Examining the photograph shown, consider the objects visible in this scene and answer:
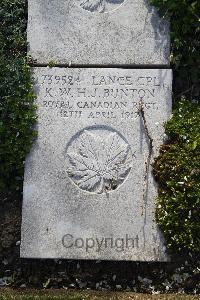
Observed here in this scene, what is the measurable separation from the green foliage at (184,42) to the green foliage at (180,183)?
1.32 ft

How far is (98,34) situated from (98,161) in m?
1.23

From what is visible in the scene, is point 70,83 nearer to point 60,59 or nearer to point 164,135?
point 60,59

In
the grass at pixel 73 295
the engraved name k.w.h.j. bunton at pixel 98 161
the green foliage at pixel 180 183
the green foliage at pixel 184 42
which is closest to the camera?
the grass at pixel 73 295

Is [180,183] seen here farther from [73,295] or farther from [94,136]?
[73,295]

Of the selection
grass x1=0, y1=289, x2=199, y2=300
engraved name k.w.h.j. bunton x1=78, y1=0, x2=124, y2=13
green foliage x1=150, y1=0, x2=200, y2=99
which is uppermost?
engraved name k.w.h.j. bunton x1=78, y1=0, x2=124, y2=13

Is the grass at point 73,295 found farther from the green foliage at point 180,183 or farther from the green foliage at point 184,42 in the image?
the green foliage at point 184,42

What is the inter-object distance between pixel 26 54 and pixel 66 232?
5.77 feet

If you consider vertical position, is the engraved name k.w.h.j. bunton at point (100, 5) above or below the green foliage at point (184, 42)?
above

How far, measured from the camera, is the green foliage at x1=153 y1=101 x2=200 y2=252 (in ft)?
15.6

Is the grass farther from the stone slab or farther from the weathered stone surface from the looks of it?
the weathered stone surface

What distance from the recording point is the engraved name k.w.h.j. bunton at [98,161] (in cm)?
493

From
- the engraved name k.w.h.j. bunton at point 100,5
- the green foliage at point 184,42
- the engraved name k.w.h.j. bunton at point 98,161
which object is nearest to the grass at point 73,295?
the engraved name k.w.h.j. bunton at point 98,161

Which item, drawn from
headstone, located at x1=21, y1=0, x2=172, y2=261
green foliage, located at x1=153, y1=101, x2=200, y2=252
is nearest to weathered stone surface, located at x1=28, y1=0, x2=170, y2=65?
headstone, located at x1=21, y1=0, x2=172, y2=261

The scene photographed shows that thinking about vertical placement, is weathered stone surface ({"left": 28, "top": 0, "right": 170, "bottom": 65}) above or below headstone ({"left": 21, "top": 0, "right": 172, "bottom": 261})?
above
